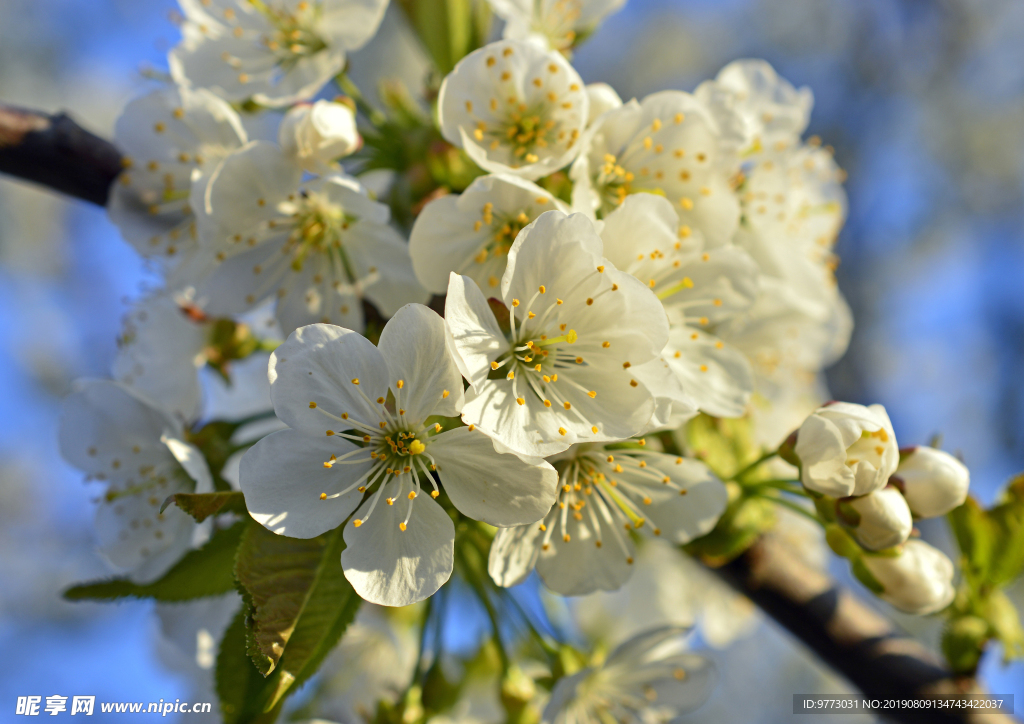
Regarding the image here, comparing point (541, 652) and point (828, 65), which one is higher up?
point (828, 65)

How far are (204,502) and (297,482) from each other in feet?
0.43

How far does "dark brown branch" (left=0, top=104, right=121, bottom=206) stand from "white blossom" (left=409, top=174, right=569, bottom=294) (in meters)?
0.84

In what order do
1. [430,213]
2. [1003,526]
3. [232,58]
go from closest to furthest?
[430,213] < [1003,526] < [232,58]

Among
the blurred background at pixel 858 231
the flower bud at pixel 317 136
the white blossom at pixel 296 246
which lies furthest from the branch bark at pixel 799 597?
the blurred background at pixel 858 231

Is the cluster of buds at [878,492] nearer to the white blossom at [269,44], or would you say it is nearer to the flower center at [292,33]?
the white blossom at [269,44]

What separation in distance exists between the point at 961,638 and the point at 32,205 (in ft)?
28.2

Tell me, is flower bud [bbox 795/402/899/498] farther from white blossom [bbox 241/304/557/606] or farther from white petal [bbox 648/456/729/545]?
white blossom [bbox 241/304/557/606]

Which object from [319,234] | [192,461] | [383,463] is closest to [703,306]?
[383,463]

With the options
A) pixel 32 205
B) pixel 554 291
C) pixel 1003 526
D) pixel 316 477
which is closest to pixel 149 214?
pixel 316 477

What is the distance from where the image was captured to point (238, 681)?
118cm

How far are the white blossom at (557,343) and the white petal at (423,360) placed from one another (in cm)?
3

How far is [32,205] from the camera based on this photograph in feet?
23.7

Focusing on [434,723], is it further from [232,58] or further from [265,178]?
[232,58]

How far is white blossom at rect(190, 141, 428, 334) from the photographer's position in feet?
4.15
